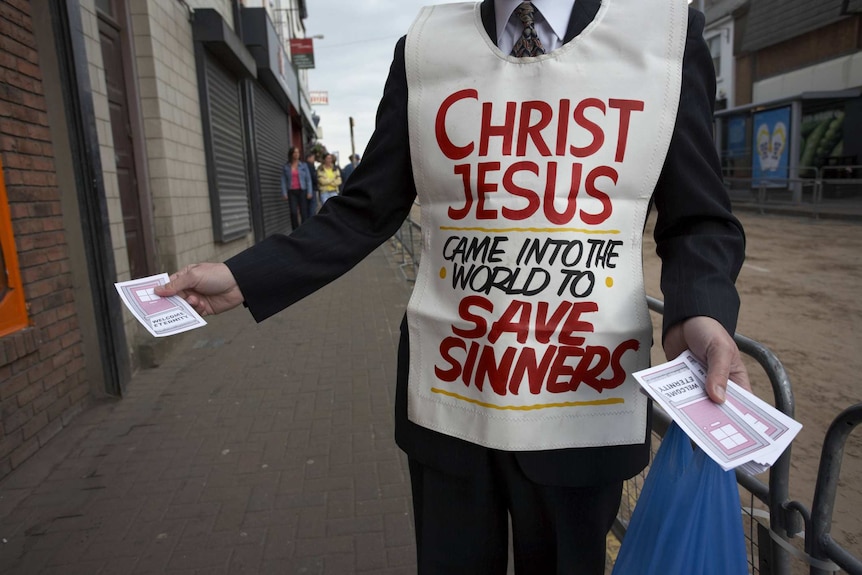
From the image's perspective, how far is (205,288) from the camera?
1471 millimetres

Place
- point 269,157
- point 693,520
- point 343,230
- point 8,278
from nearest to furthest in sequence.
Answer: point 693,520
point 343,230
point 8,278
point 269,157

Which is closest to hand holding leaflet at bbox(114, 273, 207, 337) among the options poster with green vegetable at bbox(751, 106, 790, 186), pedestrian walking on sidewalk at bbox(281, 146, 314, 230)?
pedestrian walking on sidewalk at bbox(281, 146, 314, 230)

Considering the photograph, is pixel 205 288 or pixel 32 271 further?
pixel 32 271

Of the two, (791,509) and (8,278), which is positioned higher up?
(8,278)

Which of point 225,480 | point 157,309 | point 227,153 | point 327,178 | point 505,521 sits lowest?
point 225,480

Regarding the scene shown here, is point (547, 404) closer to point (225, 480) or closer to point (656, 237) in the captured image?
point (656, 237)

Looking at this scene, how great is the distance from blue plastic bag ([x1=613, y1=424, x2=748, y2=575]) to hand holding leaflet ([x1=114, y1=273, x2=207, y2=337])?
1038mm

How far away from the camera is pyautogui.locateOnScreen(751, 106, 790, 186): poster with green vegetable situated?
17359 millimetres

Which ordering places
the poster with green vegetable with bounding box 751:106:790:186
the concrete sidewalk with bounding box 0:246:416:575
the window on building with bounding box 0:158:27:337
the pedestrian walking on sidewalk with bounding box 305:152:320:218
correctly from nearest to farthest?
the concrete sidewalk with bounding box 0:246:416:575
the window on building with bounding box 0:158:27:337
the pedestrian walking on sidewalk with bounding box 305:152:320:218
the poster with green vegetable with bounding box 751:106:790:186

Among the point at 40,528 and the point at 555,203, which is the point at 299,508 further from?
the point at 555,203

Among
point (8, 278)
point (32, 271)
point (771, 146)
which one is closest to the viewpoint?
→ point (8, 278)

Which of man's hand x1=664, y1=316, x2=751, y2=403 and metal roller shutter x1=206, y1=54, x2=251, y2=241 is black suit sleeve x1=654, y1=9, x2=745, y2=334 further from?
metal roller shutter x1=206, y1=54, x2=251, y2=241

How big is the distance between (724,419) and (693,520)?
30 centimetres

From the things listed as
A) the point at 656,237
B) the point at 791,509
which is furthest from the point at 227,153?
the point at 791,509
